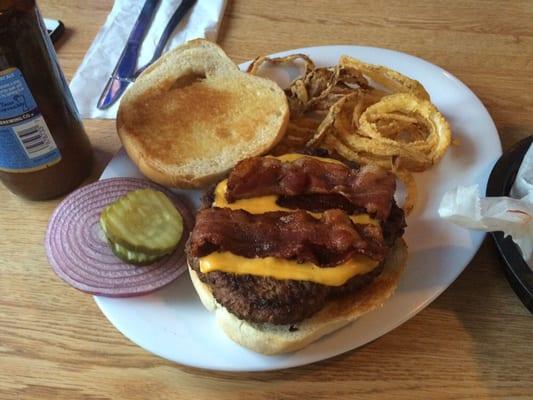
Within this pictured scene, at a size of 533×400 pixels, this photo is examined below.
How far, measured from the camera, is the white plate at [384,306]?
4.32 feet

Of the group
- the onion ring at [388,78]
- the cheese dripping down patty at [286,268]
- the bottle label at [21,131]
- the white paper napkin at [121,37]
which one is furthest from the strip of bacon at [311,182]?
the white paper napkin at [121,37]

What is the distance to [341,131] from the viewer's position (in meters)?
1.71

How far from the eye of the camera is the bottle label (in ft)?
4.75

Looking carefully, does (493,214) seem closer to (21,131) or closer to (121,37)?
(21,131)

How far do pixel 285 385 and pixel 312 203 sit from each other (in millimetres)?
447

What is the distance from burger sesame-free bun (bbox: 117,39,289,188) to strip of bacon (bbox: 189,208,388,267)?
381 mm

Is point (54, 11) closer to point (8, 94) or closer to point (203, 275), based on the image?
point (8, 94)

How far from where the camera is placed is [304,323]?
1.28m

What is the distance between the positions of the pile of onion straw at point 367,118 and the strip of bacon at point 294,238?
0.32 metres

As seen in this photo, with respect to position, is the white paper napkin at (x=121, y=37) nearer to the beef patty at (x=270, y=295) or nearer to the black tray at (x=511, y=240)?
the beef patty at (x=270, y=295)

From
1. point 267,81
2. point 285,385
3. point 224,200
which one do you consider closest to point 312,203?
point 224,200

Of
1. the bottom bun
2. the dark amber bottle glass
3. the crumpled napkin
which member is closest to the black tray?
the crumpled napkin

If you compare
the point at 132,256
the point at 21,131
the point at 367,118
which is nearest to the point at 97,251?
the point at 132,256

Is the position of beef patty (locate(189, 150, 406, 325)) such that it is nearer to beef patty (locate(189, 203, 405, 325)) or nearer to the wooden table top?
beef patty (locate(189, 203, 405, 325))
